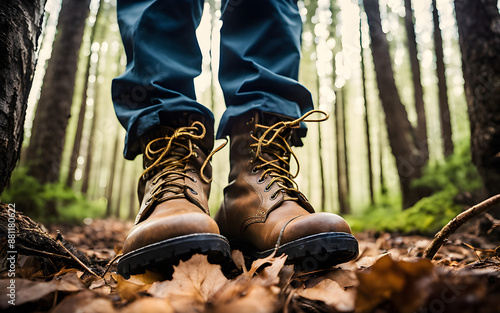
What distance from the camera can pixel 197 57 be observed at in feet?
4.77

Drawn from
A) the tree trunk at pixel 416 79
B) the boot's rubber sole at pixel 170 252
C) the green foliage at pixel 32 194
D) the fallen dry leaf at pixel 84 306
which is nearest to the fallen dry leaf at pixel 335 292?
the boot's rubber sole at pixel 170 252

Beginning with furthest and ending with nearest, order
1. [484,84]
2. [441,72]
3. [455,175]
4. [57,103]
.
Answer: [441,72], [57,103], [455,175], [484,84]

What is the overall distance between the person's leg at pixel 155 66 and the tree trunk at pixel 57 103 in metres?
3.81

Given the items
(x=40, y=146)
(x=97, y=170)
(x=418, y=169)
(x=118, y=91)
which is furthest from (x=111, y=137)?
(x=118, y=91)

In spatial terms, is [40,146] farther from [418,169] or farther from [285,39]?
[418,169]

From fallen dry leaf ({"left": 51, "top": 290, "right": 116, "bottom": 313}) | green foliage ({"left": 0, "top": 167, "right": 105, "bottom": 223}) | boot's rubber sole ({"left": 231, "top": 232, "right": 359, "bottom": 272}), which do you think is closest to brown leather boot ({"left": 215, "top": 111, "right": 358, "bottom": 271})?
boot's rubber sole ({"left": 231, "top": 232, "right": 359, "bottom": 272})

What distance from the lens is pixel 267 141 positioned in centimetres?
126

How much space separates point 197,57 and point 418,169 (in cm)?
470

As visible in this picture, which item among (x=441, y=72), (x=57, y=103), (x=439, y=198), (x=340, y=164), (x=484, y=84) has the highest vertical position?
(x=441, y=72)

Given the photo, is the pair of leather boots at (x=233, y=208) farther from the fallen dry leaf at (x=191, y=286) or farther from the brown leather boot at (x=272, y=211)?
the fallen dry leaf at (x=191, y=286)

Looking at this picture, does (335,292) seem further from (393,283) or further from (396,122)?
(396,122)

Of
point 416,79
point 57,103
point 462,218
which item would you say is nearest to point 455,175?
point 462,218

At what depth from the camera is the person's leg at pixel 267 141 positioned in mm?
902

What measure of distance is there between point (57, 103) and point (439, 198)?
523 cm
